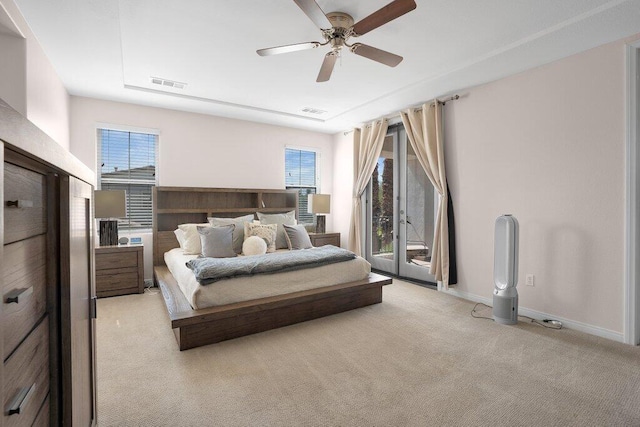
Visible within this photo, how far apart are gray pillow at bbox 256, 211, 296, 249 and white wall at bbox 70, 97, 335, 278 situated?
0.79 meters

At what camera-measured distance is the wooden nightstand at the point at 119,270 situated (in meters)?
3.95

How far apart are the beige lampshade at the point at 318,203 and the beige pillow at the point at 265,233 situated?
48.5 inches

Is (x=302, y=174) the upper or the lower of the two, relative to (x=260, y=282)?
upper

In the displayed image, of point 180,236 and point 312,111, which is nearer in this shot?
point 180,236

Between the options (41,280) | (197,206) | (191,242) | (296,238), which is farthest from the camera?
(197,206)

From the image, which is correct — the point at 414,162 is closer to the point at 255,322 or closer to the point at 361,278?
the point at 361,278

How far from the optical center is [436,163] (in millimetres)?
4297

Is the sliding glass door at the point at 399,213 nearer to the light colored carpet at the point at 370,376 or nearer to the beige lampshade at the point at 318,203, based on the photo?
the beige lampshade at the point at 318,203

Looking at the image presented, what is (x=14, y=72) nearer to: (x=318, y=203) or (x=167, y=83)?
(x=167, y=83)

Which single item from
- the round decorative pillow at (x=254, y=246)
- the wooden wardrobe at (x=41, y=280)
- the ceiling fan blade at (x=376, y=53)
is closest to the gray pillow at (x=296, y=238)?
the round decorative pillow at (x=254, y=246)

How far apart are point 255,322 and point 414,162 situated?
333 centimetres

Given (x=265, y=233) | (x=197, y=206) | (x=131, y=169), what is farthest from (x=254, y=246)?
(x=131, y=169)

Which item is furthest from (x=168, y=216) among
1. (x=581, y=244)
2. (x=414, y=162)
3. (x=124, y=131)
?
(x=581, y=244)

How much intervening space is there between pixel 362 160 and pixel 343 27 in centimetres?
316
